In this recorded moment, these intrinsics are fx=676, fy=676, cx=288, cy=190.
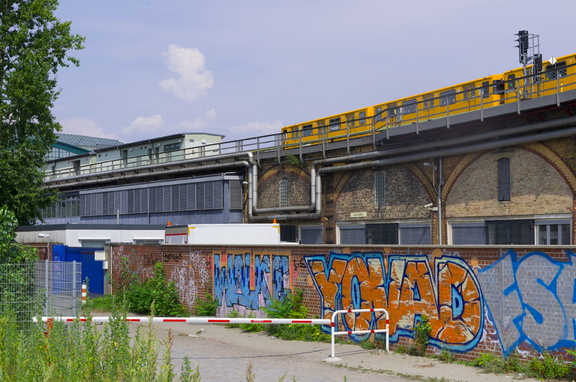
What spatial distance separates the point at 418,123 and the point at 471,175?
3323 mm

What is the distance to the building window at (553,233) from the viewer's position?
83.1ft

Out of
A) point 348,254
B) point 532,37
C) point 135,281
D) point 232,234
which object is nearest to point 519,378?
point 348,254

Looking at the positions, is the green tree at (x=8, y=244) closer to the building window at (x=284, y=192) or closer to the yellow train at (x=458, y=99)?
the yellow train at (x=458, y=99)

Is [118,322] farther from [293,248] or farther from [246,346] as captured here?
[293,248]

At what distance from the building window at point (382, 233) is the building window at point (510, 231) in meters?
5.22

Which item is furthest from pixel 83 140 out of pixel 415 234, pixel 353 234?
pixel 415 234

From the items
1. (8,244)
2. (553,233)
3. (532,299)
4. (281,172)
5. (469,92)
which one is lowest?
(532,299)

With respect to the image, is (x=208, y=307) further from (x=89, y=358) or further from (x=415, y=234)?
(x=89, y=358)

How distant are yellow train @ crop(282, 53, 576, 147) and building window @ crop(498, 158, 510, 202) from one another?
248cm

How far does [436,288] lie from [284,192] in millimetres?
24617

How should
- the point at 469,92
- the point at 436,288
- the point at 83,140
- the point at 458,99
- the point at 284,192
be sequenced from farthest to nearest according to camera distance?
the point at 83,140
the point at 284,192
the point at 458,99
the point at 469,92
the point at 436,288

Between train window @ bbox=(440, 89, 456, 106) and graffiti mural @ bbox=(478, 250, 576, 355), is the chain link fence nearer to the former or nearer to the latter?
graffiti mural @ bbox=(478, 250, 576, 355)

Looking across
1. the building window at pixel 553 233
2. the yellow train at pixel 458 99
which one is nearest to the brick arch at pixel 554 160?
the building window at pixel 553 233

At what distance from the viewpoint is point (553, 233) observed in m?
25.8
